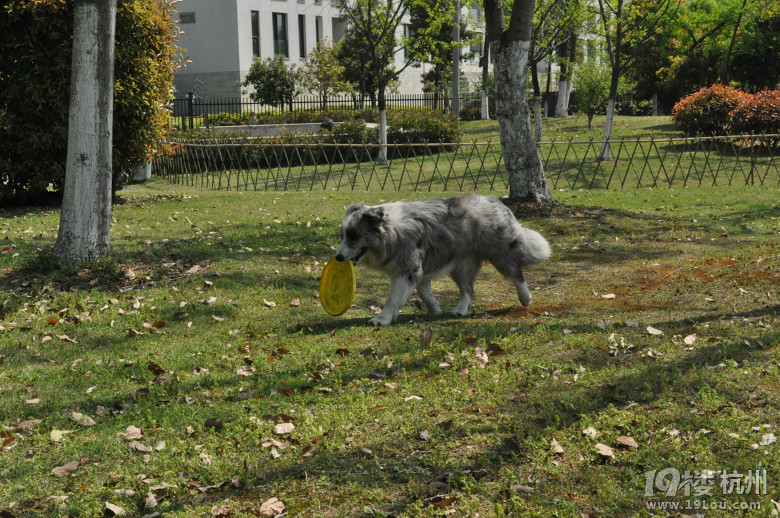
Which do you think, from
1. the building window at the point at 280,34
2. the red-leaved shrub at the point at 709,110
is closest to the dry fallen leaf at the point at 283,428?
the red-leaved shrub at the point at 709,110

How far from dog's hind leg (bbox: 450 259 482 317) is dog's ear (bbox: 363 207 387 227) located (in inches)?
47.3

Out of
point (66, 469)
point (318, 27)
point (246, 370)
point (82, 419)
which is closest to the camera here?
point (66, 469)

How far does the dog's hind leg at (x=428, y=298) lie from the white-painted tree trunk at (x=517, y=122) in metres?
6.94

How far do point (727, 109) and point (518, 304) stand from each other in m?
20.7

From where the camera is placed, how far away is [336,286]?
7.42m

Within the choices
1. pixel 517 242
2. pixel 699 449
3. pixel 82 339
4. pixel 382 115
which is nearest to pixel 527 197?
pixel 517 242

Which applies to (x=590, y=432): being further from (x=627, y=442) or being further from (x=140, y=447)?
(x=140, y=447)

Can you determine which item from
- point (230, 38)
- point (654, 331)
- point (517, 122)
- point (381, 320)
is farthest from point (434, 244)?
point (230, 38)

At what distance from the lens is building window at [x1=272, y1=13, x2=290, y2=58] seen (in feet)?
156

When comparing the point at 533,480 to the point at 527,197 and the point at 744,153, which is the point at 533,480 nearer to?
the point at 527,197

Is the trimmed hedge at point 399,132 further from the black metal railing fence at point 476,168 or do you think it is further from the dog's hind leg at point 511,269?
the dog's hind leg at point 511,269

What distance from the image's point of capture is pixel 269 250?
1106 centimetres

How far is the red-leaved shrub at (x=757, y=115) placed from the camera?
79.6 feet

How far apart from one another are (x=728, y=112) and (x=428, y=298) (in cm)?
2137
